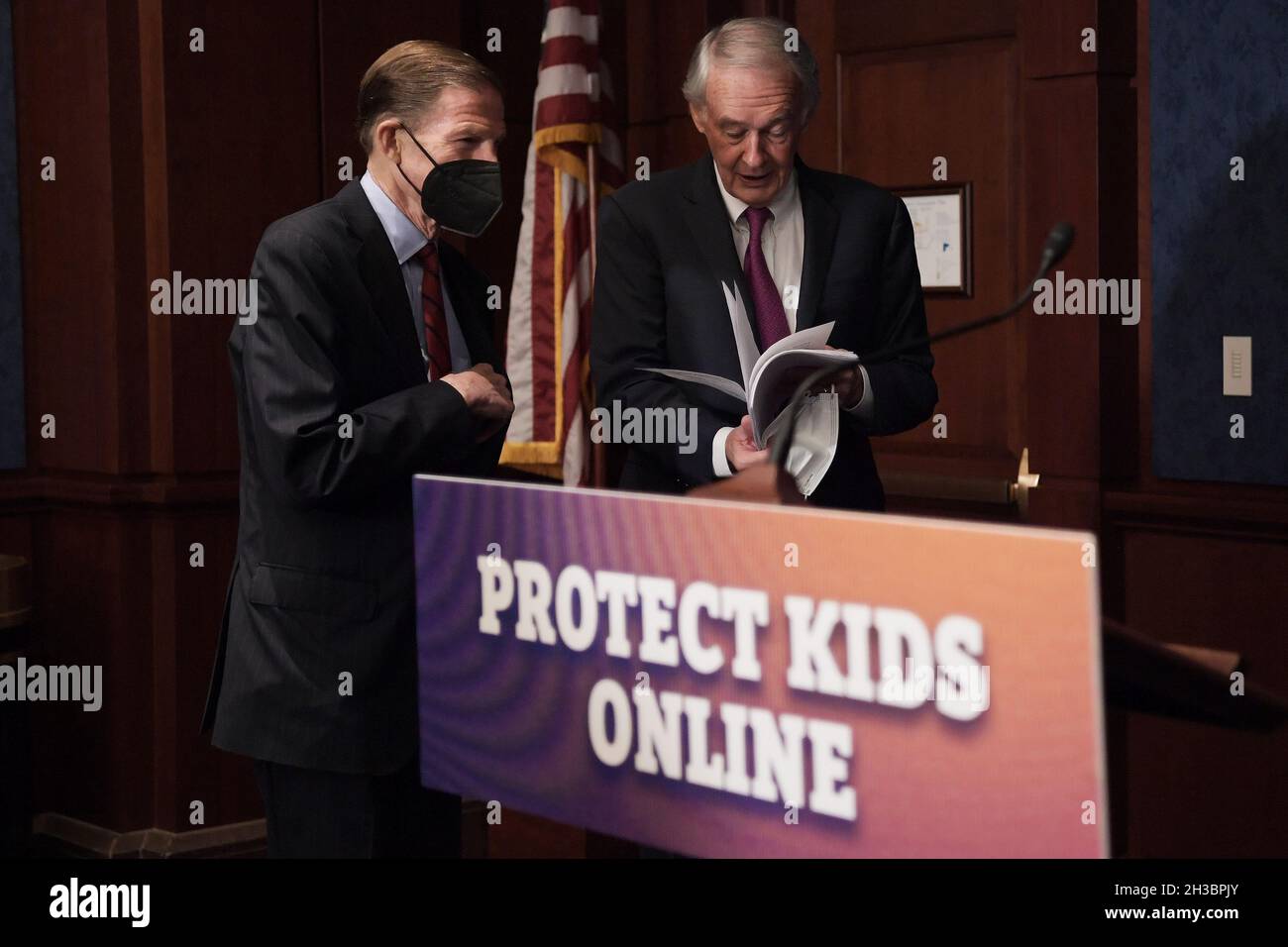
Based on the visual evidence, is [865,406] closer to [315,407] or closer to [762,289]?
[762,289]

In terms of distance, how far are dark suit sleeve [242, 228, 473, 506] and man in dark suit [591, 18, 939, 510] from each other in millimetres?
492

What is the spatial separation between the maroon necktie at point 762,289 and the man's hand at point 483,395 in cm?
50

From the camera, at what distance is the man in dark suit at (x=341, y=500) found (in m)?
2.05

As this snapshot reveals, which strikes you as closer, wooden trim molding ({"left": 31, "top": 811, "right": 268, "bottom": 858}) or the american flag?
wooden trim molding ({"left": 31, "top": 811, "right": 268, "bottom": 858})

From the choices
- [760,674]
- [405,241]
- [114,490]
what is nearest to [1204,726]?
[405,241]

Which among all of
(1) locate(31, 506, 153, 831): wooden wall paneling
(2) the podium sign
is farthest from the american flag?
(2) the podium sign

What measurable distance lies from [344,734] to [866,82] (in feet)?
8.84

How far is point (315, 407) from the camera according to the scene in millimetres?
2025

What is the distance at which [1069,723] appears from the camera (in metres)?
1.23

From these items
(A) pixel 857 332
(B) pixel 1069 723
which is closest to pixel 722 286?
(A) pixel 857 332

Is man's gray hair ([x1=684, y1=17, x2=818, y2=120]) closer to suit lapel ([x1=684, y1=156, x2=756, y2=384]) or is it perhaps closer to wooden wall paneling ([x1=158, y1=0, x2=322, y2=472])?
suit lapel ([x1=684, y1=156, x2=756, y2=384])

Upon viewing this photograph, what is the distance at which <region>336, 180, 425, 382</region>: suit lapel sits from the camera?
218cm

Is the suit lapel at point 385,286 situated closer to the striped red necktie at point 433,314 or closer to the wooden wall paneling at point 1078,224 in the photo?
the striped red necktie at point 433,314

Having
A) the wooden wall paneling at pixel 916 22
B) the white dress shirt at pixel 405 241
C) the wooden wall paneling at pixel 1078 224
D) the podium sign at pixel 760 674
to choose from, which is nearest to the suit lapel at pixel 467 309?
the white dress shirt at pixel 405 241
